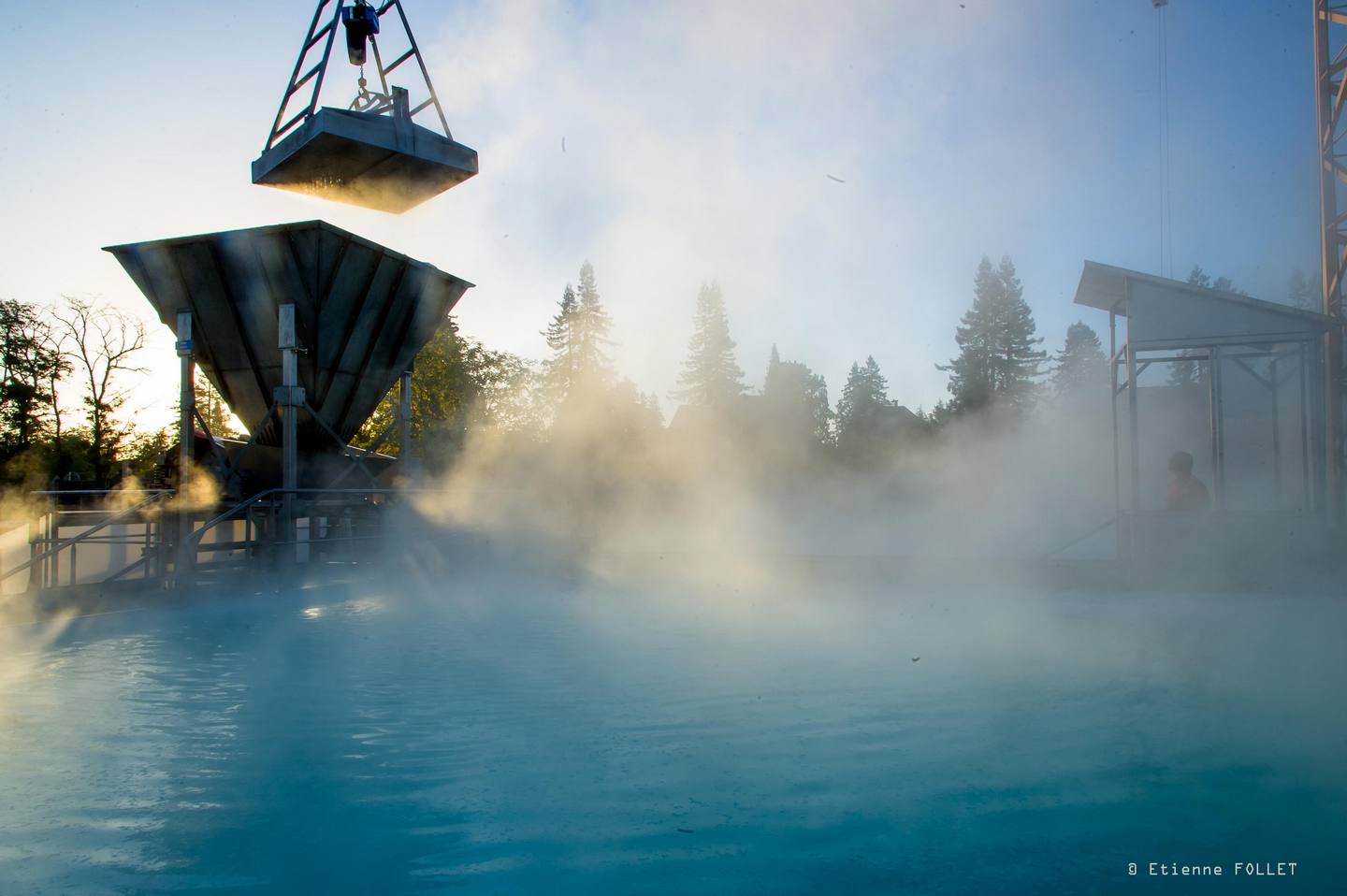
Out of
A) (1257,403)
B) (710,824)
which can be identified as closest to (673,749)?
(710,824)

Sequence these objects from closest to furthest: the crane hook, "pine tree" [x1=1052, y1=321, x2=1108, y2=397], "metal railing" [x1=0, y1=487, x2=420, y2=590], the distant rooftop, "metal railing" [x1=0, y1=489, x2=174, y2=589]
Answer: the crane hook
"metal railing" [x1=0, y1=489, x2=174, y2=589]
"metal railing" [x1=0, y1=487, x2=420, y2=590]
the distant rooftop
"pine tree" [x1=1052, y1=321, x2=1108, y2=397]

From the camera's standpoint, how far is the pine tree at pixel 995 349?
1350 inches

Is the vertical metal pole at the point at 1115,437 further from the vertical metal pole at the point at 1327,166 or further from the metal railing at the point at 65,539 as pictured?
the metal railing at the point at 65,539

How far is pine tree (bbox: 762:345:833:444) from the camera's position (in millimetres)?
34344

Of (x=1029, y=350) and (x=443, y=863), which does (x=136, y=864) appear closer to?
(x=443, y=863)

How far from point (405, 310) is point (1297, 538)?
35.7 ft

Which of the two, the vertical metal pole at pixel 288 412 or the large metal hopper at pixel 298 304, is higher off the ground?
the large metal hopper at pixel 298 304

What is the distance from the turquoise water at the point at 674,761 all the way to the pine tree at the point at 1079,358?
38674 millimetres

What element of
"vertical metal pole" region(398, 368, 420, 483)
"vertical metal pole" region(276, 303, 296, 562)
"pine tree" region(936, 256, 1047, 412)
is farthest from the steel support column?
"pine tree" region(936, 256, 1047, 412)

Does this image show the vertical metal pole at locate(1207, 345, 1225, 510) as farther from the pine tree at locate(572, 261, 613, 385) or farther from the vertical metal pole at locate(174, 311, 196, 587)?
the pine tree at locate(572, 261, 613, 385)

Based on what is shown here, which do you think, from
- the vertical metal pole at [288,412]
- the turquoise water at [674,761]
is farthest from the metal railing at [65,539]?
the turquoise water at [674,761]

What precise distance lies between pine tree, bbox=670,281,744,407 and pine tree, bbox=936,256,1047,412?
34.6ft

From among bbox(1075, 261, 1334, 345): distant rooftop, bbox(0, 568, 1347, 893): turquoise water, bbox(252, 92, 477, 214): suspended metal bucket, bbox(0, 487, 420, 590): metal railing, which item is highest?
bbox(252, 92, 477, 214): suspended metal bucket

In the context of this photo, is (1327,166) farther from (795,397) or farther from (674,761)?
(795,397)
